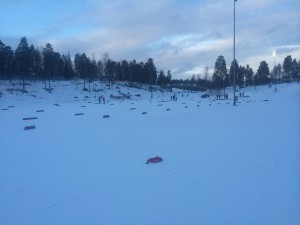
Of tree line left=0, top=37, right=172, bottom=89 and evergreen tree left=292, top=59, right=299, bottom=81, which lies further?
evergreen tree left=292, top=59, right=299, bottom=81

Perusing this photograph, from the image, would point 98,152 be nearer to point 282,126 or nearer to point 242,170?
point 242,170

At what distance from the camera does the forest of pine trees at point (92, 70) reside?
80.2 metres

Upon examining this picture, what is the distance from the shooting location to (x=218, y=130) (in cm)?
1780

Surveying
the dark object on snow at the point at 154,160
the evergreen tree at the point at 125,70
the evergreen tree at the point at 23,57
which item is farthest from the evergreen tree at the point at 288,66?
the dark object on snow at the point at 154,160

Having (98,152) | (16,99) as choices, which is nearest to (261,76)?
(16,99)

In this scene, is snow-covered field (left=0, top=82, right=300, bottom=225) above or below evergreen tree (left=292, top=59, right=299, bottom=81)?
below

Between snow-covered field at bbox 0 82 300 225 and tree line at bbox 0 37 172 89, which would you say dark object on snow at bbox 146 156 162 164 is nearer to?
snow-covered field at bbox 0 82 300 225

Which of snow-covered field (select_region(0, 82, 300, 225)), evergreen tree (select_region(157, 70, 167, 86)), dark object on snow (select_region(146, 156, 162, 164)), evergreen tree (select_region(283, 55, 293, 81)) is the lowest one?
snow-covered field (select_region(0, 82, 300, 225))

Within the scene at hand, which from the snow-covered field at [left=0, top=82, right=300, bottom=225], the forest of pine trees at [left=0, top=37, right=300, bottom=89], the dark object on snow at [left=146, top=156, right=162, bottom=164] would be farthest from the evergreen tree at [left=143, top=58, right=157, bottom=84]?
the dark object on snow at [left=146, top=156, right=162, bottom=164]

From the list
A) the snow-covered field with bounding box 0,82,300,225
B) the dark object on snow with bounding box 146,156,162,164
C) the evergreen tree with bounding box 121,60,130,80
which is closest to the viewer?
the snow-covered field with bounding box 0,82,300,225

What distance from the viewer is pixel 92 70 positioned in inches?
3954

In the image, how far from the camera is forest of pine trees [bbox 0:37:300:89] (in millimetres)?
80200

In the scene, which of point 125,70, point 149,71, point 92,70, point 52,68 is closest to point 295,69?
point 149,71

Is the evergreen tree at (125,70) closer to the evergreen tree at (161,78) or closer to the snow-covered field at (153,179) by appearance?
the evergreen tree at (161,78)
